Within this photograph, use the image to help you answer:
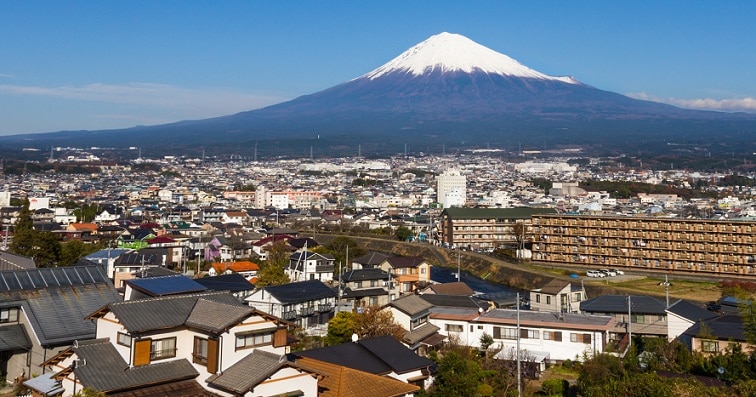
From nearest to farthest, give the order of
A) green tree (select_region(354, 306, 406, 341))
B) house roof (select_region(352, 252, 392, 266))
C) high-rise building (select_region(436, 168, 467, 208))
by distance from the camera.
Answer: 1. green tree (select_region(354, 306, 406, 341))
2. house roof (select_region(352, 252, 392, 266))
3. high-rise building (select_region(436, 168, 467, 208))

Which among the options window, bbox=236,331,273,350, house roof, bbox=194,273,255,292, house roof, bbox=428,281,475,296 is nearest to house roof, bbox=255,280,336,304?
house roof, bbox=194,273,255,292

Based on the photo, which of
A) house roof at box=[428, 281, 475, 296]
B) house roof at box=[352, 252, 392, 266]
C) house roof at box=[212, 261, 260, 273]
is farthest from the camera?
house roof at box=[212, 261, 260, 273]

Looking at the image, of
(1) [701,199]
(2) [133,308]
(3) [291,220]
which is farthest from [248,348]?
(1) [701,199]

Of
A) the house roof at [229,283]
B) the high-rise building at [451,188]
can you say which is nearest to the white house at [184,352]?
the house roof at [229,283]

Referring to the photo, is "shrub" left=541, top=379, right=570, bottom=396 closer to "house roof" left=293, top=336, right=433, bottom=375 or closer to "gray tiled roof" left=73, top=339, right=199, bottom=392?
"house roof" left=293, top=336, right=433, bottom=375

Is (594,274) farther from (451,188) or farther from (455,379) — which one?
(451,188)

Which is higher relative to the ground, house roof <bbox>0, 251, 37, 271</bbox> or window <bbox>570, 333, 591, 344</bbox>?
house roof <bbox>0, 251, 37, 271</bbox>

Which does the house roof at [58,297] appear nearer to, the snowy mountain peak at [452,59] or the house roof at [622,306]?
the house roof at [622,306]

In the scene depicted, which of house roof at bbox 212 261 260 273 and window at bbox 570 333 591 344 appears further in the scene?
house roof at bbox 212 261 260 273
